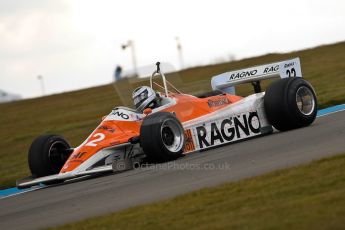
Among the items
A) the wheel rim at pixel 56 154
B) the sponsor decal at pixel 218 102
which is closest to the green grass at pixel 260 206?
the sponsor decal at pixel 218 102

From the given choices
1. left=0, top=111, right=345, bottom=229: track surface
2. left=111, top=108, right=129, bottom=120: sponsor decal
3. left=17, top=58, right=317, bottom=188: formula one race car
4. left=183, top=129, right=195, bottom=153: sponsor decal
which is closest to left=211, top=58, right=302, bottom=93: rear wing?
left=17, top=58, right=317, bottom=188: formula one race car

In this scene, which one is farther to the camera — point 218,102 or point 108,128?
point 218,102

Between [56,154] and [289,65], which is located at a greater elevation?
[289,65]

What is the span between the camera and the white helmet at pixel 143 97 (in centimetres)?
1258

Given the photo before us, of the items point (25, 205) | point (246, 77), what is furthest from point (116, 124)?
point (246, 77)

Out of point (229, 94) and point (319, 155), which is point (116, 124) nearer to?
point (229, 94)

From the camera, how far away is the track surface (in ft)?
28.3

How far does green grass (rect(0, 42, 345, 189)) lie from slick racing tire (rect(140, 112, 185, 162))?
1969 mm

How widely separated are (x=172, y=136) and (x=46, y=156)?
207cm

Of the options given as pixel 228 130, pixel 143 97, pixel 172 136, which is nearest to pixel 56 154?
pixel 143 97

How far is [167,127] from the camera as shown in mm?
11406

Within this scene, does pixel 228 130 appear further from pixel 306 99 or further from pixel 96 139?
pixel 96 139

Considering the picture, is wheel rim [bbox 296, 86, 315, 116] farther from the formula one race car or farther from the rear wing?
the rear wing

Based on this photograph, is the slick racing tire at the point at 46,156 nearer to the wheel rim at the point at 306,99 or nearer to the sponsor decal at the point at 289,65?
the wheel rim at the point at 306,99
